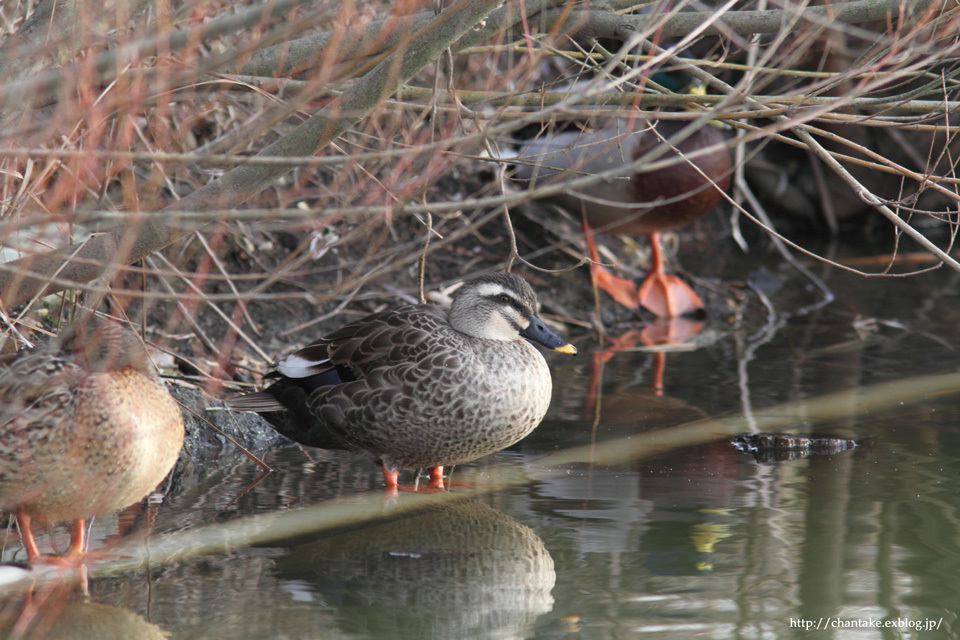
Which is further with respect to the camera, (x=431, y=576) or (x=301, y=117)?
(x=301, y=117)

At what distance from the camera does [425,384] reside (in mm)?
3746

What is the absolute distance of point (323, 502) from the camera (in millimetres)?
3607

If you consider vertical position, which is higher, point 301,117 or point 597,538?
point 301,117

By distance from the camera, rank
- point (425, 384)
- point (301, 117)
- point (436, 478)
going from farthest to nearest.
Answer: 1. point (301, 117)
2. point (436, 478)
3. point (425, 384)

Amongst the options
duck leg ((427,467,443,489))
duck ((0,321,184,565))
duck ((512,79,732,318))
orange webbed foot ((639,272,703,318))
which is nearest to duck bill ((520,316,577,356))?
duck leg ((427,467,443,489))

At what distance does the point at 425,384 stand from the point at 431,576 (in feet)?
3.04

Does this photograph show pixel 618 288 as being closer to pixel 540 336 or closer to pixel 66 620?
pixel 540 336

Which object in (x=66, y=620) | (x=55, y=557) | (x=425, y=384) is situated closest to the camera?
(x=66, y=620)

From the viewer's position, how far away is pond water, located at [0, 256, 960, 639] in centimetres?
263

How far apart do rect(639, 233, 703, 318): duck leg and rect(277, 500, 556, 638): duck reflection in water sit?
340cm

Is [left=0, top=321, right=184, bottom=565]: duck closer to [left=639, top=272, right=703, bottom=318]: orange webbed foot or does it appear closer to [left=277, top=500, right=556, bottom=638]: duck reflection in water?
[left=277, top=500, right=556, bottom=638]: duck reflection in water

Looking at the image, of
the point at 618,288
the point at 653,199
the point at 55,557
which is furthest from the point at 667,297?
the point at 55,557

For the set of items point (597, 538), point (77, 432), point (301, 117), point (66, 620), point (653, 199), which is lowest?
point (66, 620)

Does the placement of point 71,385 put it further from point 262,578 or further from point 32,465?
point 262,578
